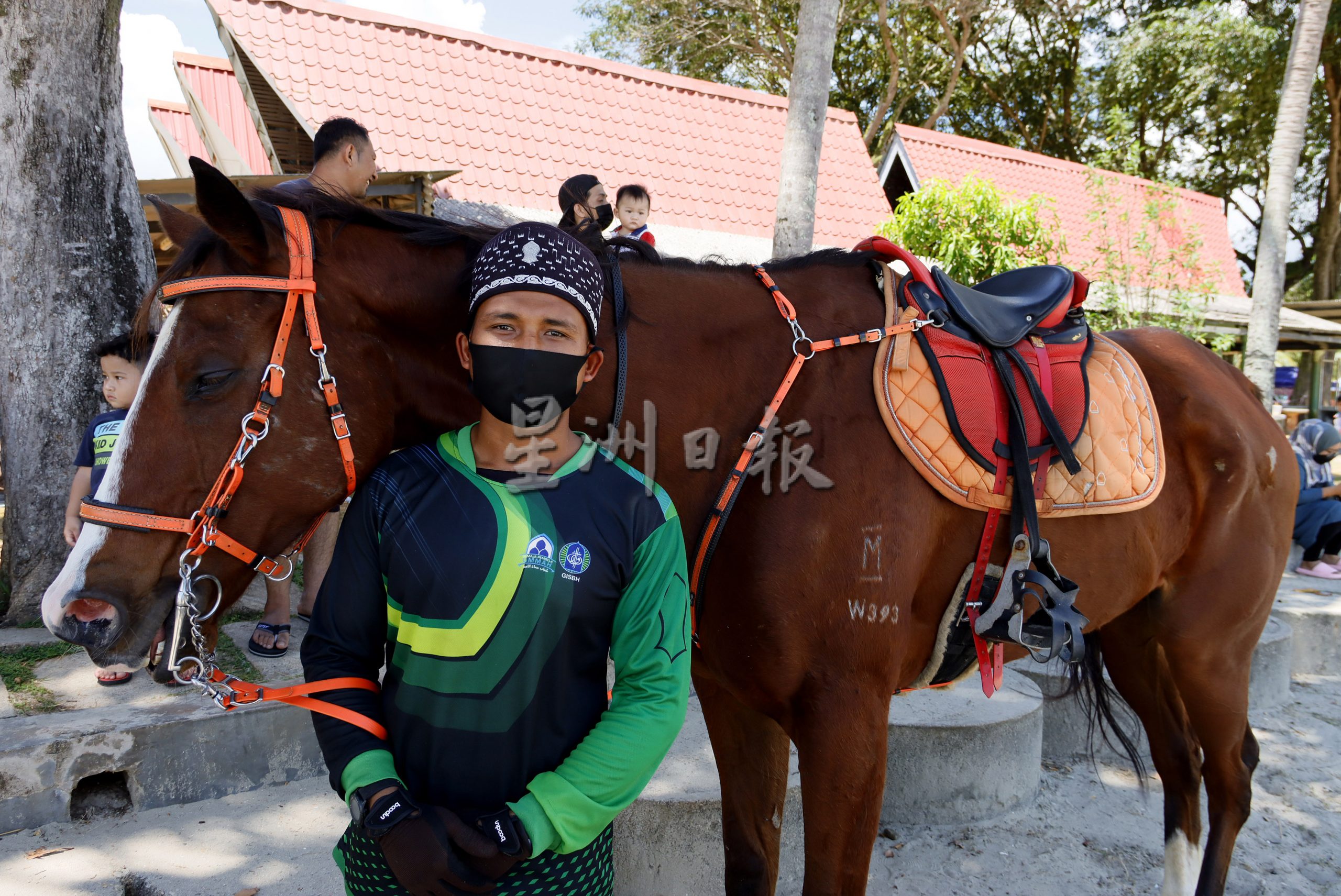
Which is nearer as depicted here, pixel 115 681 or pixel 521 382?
pixel 521 382

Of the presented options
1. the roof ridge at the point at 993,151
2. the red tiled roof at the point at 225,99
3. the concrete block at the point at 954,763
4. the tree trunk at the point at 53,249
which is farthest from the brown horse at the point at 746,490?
the roof ridge at the point at 993,151

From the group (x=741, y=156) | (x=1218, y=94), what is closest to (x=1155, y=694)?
(x=741, y=156)

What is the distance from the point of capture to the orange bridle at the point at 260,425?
4.66 ft

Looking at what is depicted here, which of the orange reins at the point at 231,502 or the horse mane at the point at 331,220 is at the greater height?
the horse mane at the point at 331,220

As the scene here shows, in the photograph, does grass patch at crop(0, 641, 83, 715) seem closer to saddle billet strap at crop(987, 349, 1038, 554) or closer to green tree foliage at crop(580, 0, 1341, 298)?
saddle billet strap at crop(987, 349, 1038, 554)

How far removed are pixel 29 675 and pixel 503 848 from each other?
3610 millimetres

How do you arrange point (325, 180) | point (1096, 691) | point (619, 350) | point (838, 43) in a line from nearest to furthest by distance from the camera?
point (619, 350) < point (1096, 691) < point (325, 180) < point (838, 43)

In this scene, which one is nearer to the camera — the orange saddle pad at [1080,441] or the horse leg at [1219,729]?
the orange saddle pad at [1080,441]

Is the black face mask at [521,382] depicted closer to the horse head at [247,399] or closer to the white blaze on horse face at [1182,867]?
the horse head at [247,399]

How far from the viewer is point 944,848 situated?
11.5 ft

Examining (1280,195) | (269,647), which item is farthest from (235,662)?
(1280,195)

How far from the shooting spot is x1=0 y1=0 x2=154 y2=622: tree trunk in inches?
165

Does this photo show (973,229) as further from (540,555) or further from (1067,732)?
(540,555)

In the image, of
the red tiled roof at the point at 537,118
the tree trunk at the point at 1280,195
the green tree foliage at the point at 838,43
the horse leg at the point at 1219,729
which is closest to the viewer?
the horse leg at the point at 1219,729
